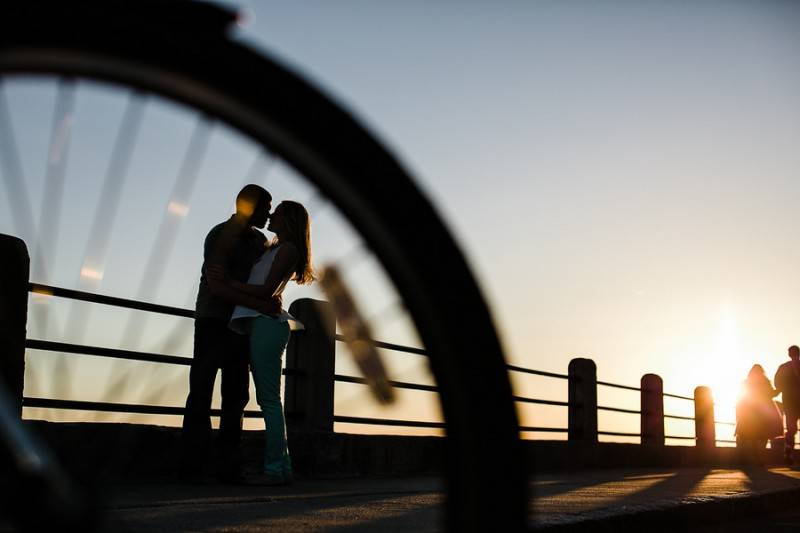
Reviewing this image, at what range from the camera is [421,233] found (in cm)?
131

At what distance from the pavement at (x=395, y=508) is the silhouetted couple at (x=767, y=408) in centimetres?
788

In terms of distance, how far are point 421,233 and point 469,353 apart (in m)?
0.18

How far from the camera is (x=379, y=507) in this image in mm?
4285

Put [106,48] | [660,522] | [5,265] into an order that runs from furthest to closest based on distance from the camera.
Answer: [5,265]
[660,522]
[106,48]

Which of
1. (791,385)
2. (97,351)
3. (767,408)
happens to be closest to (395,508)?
(97,351)

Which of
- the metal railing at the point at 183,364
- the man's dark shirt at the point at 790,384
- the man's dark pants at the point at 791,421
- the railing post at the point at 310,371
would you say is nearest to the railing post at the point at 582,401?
the metal railing at the point at 183,364

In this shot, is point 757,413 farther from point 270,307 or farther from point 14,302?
point 14,302

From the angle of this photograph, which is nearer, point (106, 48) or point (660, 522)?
point (106, 48)

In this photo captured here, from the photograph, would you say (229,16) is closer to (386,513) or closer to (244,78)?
(244,78)

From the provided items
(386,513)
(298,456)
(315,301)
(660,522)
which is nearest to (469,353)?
(386,513)

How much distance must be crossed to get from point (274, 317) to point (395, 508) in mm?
1655

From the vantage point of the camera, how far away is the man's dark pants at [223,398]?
562cm

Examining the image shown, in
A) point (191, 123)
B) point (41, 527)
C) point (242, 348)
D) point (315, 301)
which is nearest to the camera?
point (41, 527)

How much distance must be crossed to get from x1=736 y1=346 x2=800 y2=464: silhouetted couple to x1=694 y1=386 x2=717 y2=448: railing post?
504 millimetres
